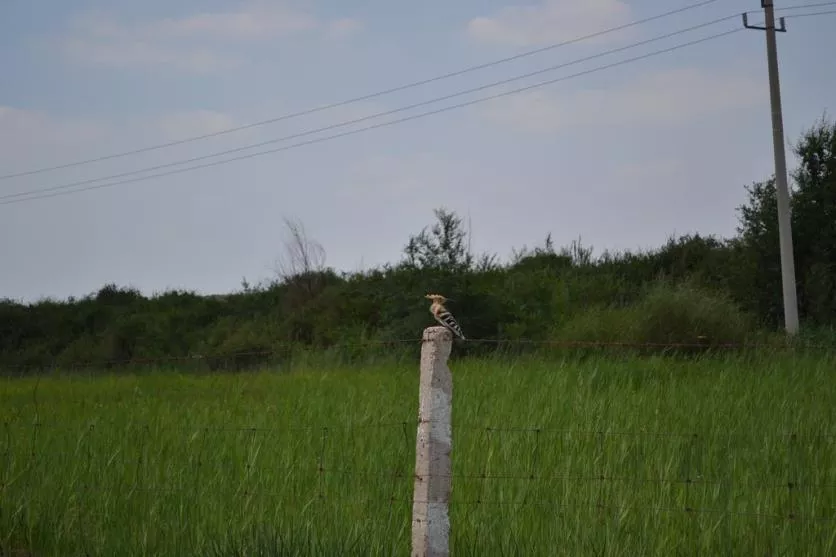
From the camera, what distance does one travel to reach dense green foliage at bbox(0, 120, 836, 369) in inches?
752

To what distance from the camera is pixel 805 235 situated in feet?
82.4

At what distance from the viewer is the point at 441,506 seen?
443cm

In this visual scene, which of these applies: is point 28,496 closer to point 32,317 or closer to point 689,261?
point 689,261

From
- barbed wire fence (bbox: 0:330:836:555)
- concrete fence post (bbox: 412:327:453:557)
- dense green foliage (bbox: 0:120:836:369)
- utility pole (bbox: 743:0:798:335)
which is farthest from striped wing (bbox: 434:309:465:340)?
utility pole (bbox: 743:0:798:335)

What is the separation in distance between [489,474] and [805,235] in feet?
67.4

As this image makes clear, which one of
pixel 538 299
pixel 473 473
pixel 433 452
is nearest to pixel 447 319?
pixel 473 473

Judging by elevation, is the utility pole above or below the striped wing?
above

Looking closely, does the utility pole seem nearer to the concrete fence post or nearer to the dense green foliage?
the dense green foliage

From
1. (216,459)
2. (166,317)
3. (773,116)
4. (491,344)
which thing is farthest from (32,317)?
(216,459)

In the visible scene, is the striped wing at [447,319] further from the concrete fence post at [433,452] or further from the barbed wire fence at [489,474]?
the concrete fence post at [433,452]

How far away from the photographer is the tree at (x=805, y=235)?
80.2ft

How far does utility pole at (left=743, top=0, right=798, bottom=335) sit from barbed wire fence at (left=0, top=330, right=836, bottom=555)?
552 inches

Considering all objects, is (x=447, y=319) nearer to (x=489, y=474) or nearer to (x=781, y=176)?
(x=489, y=474)

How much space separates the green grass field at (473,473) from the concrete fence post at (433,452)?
0.97 metres
